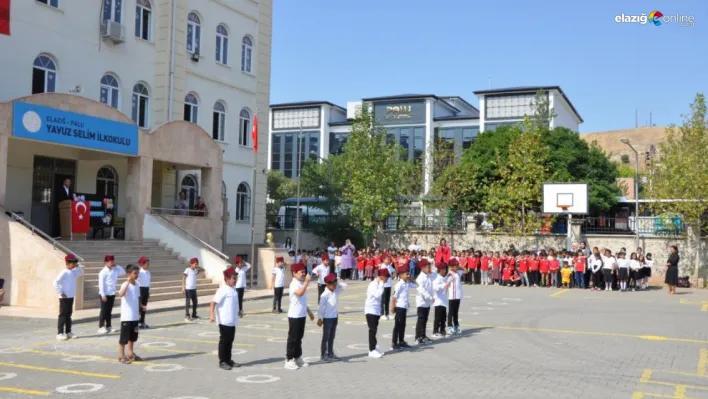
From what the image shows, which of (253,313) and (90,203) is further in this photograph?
(90,203)

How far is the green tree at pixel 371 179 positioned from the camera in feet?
129

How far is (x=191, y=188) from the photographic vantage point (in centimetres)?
3048

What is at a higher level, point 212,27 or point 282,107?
point 282,107

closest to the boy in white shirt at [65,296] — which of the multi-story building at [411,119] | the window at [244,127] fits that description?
the window at [244,127]

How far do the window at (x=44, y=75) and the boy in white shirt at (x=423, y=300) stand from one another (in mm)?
16162

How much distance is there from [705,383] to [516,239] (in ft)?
90.1

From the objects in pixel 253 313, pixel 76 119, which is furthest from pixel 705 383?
pixel 76 119

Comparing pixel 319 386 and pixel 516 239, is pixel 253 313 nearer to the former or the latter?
pixel 319 386

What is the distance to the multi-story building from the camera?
63903mm

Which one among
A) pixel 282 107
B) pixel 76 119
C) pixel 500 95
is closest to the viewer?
pixel 76 119

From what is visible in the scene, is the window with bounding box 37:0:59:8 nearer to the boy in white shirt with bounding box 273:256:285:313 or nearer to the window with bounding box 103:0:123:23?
the window with bounding box 103:0:123:23

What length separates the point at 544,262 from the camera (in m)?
29.8

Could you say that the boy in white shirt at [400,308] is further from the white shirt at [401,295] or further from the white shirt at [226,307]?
the white shirt at [226,307]

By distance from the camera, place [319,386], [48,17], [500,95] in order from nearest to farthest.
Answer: [319,386] → [48,17] → [500,95]
